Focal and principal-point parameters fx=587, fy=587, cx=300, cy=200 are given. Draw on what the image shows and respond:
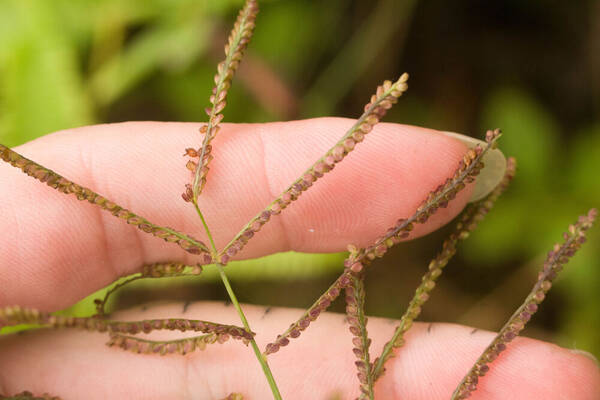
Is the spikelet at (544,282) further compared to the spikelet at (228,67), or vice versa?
the spikelet at (544,282)

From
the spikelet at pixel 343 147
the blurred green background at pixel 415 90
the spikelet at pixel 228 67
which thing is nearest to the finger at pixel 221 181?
the spikelet at pixel 228 67

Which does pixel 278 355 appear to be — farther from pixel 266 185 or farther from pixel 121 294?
pixel 121 294

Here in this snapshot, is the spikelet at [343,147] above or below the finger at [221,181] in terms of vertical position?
below

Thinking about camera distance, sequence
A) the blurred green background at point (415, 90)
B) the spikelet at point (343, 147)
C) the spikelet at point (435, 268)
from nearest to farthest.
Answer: the spikelet at point (343, 147) < the spikelet at point (435, 268) < the blurred green background at point (415, 90)

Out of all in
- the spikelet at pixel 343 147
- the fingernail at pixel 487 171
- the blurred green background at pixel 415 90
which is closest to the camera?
the spikelet at pixel 343 147

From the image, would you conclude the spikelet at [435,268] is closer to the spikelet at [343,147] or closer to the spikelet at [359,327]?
the spikelet at [359,327]

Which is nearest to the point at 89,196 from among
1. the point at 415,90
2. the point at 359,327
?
the point at 359,327

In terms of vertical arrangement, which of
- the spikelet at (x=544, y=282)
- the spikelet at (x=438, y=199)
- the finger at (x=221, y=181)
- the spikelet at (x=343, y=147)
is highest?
the finger at (x=221, y=181)

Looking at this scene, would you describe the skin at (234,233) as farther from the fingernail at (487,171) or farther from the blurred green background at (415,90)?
the blurred green background at (415,90)

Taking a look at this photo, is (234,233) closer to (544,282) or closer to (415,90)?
(544,282)

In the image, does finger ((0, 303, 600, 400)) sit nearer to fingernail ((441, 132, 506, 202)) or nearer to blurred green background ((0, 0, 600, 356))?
fingernail ((441, 132, 506, 202))
